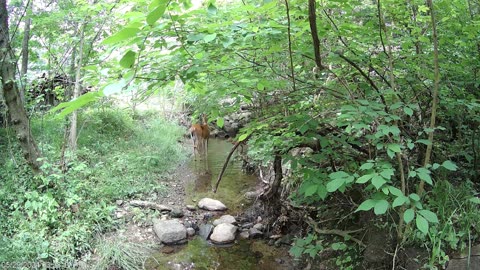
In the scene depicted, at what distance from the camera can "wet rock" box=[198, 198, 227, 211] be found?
232 inches

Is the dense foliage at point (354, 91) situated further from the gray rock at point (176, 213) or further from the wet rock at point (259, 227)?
the gray rock at point (176, 213)

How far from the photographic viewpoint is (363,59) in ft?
8.23

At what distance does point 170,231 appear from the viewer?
495 cm

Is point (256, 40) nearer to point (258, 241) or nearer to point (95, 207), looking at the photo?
point (258, 241)

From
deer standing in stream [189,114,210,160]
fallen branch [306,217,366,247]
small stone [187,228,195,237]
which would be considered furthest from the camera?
deer standing in stream [189,114,210,160]

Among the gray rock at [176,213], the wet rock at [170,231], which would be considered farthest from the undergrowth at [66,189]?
the gray rock at [176,213]

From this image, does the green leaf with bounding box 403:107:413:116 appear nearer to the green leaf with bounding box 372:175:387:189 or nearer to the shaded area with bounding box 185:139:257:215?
the green leaf with bounding box 372:175:387:189

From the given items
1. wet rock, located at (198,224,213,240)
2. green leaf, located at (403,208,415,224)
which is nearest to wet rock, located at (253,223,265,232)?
wet rock, located at (198,224,213,240)

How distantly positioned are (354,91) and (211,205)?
3.92 meters

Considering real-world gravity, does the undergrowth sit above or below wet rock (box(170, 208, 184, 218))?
above

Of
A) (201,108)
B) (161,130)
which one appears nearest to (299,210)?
(201,108)

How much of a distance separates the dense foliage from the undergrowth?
8.06 feet

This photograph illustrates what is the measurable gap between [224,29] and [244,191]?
5.07 metres

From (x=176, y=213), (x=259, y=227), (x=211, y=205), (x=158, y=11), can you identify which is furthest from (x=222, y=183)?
(x=158, y=11)
